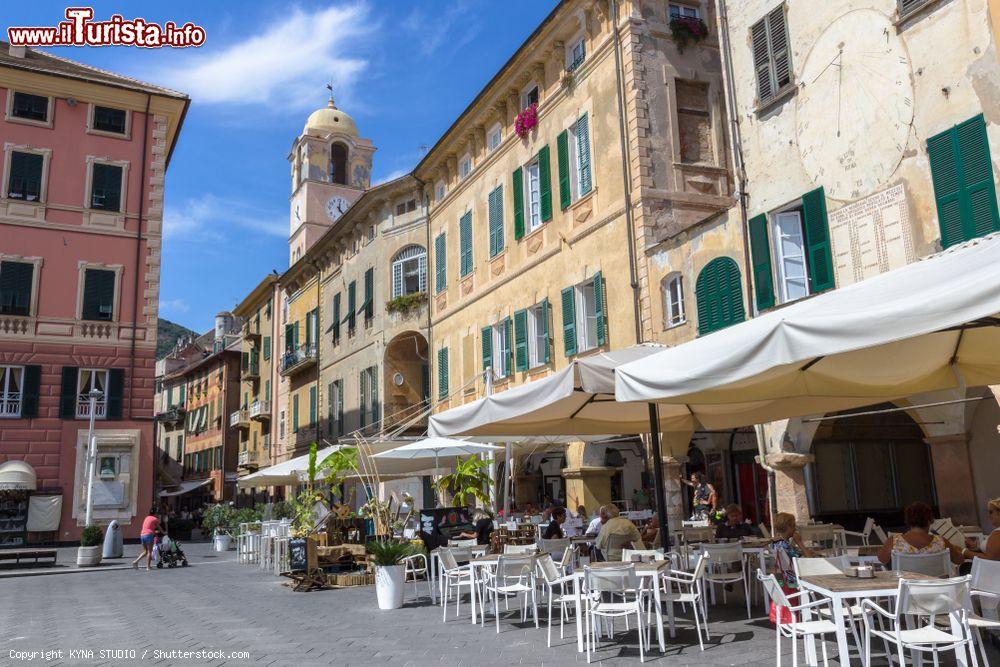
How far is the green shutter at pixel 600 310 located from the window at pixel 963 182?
7160mm

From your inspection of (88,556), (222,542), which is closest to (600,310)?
(88,556)

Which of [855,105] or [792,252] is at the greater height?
[855,105]

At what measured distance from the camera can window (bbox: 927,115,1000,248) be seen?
9.37 m

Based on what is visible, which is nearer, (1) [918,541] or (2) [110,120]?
(1) [918,541]

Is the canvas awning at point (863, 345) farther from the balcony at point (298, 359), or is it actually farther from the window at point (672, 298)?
the balcony at point (298, 359)

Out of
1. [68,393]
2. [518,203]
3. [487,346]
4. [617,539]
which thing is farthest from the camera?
[68,393]

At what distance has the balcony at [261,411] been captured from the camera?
40938 mm

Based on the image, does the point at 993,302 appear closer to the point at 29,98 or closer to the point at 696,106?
the point at 696,106

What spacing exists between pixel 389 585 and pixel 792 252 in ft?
25.1

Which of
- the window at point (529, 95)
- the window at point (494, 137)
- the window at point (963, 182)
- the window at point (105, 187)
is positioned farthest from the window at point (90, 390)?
the window at point (963, 182)

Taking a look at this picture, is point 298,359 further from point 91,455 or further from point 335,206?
point 91,455

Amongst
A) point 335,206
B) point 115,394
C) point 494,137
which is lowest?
point 115,394

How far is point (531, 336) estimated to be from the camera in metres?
19.1

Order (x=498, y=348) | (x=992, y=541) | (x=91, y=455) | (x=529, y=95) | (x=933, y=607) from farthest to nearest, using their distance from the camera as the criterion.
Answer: (x=91, y=455)
(x=498, y=348)
(x=529, y=95)
(x=992, y=541)
(x=933, y=607)
